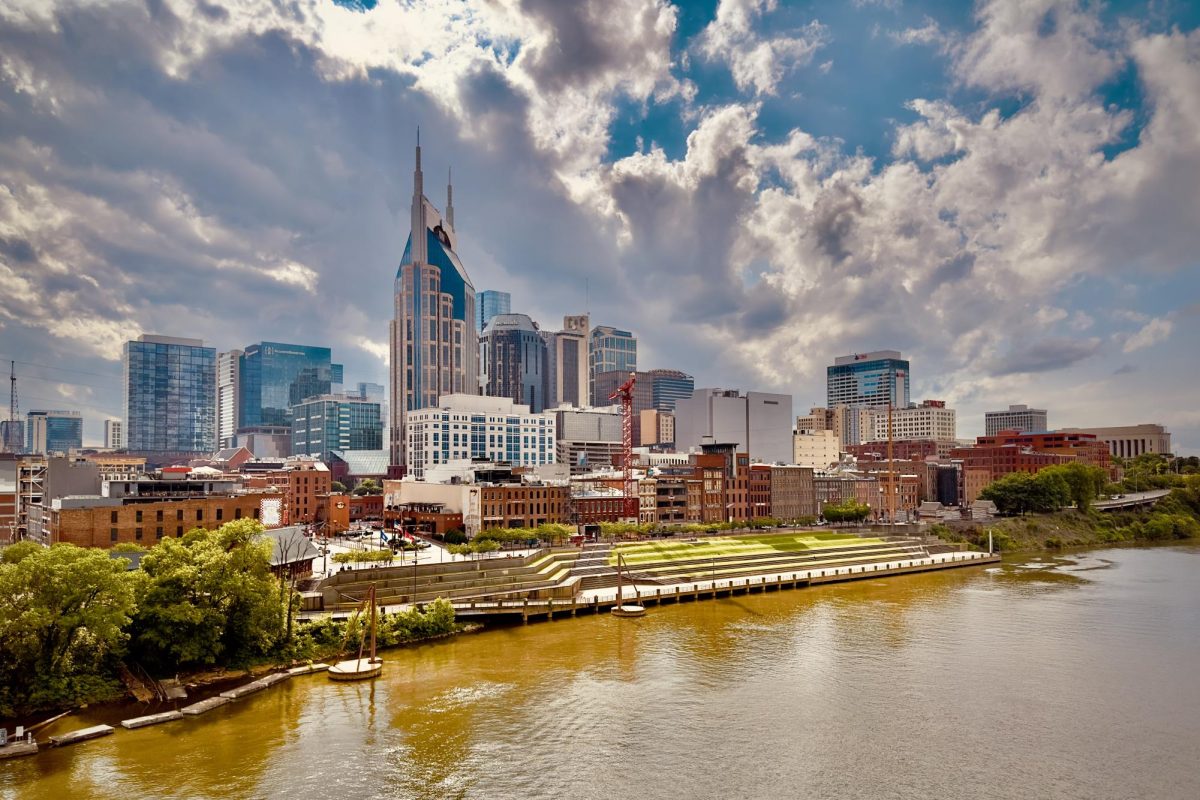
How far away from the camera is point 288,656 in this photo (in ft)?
193

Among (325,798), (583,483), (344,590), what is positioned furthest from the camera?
(583,483)

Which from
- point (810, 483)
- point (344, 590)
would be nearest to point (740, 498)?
point (810, 483)

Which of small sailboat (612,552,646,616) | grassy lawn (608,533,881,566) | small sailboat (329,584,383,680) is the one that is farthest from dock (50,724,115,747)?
grassy lawn (608,533,881,566)

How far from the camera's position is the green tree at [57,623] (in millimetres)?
46281

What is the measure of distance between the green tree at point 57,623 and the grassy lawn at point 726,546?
56617 millimetres

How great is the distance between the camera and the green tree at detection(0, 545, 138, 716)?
46.3 meters

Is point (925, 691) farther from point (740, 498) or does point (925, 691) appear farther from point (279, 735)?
point (740, 498)

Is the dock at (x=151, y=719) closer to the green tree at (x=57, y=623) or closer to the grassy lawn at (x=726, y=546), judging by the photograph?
the green tree at (x=57, y=623)

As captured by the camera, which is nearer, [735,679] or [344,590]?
[735,679]

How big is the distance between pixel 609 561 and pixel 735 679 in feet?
129

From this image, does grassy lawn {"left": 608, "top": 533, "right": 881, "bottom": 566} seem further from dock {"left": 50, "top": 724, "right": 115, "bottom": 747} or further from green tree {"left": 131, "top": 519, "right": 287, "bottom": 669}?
dock {"left": 50, "top": 724, "right": 115, "bottom": 747}

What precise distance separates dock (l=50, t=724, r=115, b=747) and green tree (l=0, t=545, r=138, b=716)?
5032mm

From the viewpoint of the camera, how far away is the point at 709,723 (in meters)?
48.1

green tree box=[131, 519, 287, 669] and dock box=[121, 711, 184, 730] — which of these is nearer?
dock box=[121, 711, 184, 730]
